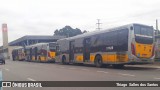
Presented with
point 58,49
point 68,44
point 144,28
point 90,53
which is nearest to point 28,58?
point 58,49

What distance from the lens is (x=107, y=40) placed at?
25453 millimetres

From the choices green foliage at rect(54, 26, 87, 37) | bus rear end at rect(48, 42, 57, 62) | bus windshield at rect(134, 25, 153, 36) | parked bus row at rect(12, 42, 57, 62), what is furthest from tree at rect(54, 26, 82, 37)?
bus windshield at rect(134, 25, 153, 36)

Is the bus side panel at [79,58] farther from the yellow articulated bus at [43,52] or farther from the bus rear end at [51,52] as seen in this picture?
the bus rear end at [51,52]

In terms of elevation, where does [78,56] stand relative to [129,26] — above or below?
below

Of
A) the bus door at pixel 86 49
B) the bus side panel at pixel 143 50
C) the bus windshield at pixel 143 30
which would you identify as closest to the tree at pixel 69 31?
the bus door at pixel 86 49

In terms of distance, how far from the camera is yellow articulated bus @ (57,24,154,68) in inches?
879

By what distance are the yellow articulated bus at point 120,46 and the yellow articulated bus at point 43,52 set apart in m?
14.3

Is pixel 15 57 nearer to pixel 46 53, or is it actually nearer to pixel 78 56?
pixel 46 53

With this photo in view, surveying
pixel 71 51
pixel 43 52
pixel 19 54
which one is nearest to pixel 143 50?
pixel 71 51

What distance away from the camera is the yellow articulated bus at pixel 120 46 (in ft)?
73.3

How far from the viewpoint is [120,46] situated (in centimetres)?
2336

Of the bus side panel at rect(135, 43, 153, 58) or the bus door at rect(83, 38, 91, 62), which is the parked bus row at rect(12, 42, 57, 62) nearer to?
the bus door at rect(83, 38, 91, 62)

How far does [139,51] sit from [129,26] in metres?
1.91

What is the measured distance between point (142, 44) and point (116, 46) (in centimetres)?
208
